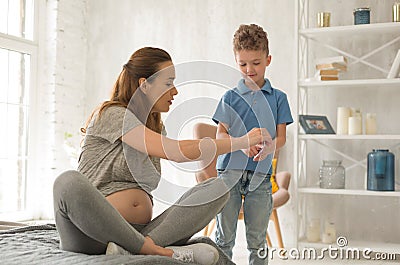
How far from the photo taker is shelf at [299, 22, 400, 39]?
4.19 meters

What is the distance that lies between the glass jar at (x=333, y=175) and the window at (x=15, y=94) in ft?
8.12

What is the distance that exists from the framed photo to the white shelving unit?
1.7 inches

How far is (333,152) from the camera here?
4641 millimetres

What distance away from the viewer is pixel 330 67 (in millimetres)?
4371

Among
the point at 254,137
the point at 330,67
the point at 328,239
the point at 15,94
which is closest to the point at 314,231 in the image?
the point at 328,239

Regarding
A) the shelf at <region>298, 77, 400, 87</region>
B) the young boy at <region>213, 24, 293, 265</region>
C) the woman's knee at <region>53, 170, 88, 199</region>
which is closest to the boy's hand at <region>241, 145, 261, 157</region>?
the young boy at <region>213, 24, 293, 265</region>

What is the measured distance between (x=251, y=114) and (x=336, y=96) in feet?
7.03

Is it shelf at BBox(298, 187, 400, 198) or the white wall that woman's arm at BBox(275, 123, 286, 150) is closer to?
shelf at BBox(298, 187, 400, 198)

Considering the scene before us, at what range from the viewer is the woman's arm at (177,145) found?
2154mm

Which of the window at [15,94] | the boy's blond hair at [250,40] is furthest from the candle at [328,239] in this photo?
the window at [15,94]

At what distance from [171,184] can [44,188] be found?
1.10 m

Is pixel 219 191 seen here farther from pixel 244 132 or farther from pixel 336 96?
pixel 336 96

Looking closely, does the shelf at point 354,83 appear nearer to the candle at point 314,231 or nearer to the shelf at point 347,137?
the shelf at point 347,137

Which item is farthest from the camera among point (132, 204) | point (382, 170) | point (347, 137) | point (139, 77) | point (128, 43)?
point (128, 43)
